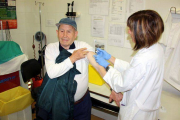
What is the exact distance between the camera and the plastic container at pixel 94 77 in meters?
2.11

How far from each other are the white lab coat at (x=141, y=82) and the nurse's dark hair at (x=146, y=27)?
3.0 inches

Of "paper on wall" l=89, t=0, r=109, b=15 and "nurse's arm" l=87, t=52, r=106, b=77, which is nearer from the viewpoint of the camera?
"nurse's arm" l=87, t=52, r=106, b=77

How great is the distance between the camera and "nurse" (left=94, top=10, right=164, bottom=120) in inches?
41.6

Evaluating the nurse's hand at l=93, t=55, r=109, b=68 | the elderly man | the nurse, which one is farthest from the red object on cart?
the nurse

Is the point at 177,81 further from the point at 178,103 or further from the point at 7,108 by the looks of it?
the point at 7,108

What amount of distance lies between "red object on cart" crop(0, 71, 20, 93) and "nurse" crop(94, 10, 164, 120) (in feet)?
6.06

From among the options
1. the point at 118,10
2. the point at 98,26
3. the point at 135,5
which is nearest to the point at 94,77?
the point at 98,26

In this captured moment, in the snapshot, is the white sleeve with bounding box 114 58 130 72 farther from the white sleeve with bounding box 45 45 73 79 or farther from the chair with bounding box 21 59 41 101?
the chair with bounding box 21 59 41 101

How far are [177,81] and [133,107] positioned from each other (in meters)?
0.91

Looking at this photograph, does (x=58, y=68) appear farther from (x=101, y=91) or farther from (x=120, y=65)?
(x=101, y=91)

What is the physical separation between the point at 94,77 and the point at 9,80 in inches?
55.7

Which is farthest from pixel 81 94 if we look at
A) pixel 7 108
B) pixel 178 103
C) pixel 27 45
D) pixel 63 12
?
pixel 27 45

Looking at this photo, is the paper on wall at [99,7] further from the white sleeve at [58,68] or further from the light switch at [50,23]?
the white sleeve at [58,68]

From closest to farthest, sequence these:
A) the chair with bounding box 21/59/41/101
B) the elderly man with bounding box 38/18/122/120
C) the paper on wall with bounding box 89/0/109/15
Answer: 1. the elderly man with bounding box 38/18/122/120
2. the chair with bounding box 21/59/41/101
3. the paper on wall with bounding box 89/0/109/15
